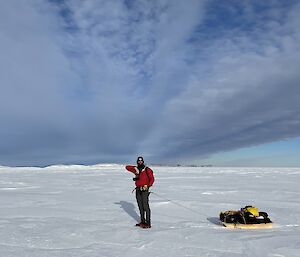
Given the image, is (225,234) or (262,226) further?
(262,226)

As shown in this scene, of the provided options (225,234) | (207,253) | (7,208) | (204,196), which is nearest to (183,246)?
(207,253)

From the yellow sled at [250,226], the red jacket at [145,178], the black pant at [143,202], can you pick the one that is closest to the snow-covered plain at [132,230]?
the yellow sled at [250,226]

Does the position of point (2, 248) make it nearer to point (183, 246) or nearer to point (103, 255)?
point (103, 255)

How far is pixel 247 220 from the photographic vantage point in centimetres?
769

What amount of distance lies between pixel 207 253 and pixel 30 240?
3208 millimetres

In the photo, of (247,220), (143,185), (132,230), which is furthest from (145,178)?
(247,220)

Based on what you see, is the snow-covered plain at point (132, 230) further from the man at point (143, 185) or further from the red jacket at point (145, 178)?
the red jacket at point (145, 178)

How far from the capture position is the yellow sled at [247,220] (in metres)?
7.58

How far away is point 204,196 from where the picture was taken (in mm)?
13219

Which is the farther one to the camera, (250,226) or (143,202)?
(143,202)

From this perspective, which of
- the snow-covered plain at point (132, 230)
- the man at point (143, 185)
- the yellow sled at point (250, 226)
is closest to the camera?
the snow-covered plain at point (132, 230)

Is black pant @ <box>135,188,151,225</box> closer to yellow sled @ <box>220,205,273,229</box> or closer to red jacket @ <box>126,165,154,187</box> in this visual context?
red jacket @ <box>126,165,154,187</box>

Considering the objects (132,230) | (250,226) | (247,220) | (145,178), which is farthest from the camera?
(145,178)

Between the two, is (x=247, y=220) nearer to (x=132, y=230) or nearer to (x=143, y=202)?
(x=143, y=202)
